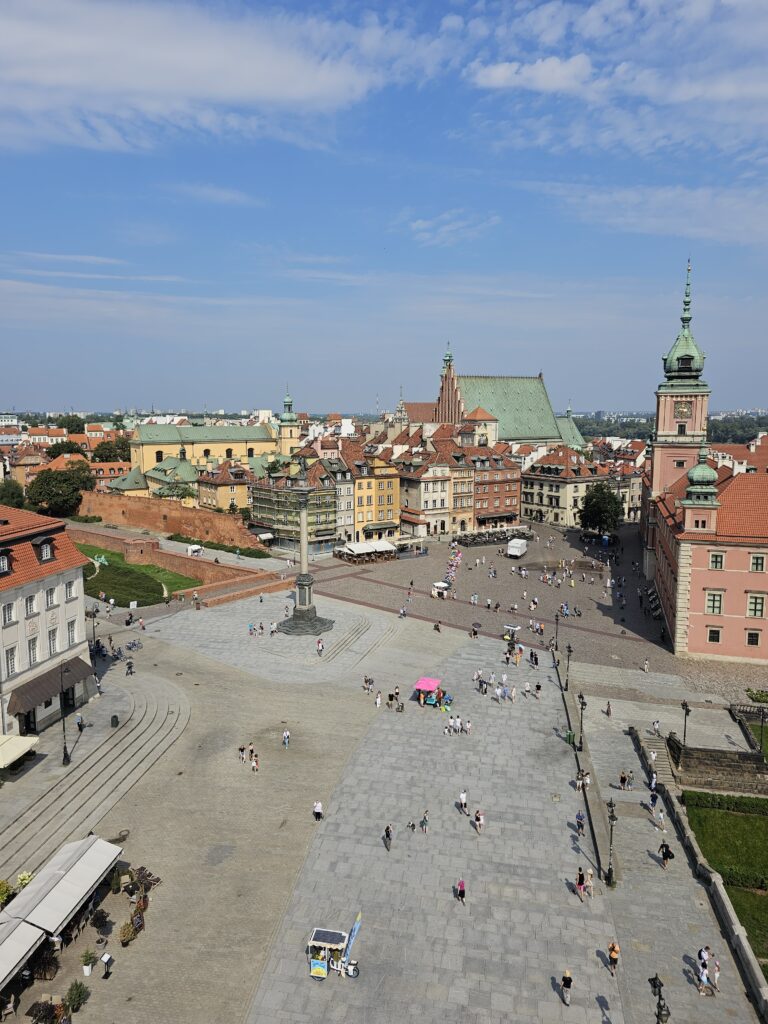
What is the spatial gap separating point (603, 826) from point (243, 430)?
368ft

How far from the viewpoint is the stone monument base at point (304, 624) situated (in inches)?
2069

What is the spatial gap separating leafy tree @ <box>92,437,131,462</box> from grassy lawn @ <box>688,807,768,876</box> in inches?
4997

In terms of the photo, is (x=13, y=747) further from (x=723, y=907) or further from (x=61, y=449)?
(x=61, y=449)

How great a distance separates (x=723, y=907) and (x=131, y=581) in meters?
58.0

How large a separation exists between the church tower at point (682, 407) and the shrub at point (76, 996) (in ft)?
229

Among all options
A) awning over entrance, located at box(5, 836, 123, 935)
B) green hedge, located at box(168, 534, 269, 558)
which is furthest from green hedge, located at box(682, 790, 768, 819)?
green hedge, located at box(168, 534, 269, 558)

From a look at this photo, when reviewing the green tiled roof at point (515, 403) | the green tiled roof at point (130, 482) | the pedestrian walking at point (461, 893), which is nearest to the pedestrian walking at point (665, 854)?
the pedestrian walking at point (461, 893)

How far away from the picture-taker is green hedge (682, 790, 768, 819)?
1203 inches

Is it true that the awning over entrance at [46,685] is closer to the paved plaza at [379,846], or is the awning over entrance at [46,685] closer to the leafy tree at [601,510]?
the paved plaza at [379,846]

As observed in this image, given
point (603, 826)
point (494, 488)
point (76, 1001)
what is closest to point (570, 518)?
point (494, 488)

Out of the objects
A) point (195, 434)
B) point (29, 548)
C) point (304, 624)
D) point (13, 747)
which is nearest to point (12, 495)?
point (195, 434)

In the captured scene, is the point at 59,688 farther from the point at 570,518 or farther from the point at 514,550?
the point at 570,518

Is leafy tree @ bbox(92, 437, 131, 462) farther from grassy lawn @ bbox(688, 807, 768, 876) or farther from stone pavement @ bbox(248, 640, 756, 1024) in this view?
grassy lawn @ bbox(688, 807, 768, 876)

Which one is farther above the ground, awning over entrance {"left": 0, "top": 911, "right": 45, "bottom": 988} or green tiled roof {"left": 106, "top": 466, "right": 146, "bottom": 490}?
green tiled roof {"left": 106, "top": 466, "right": 146, "bottom": 490}
